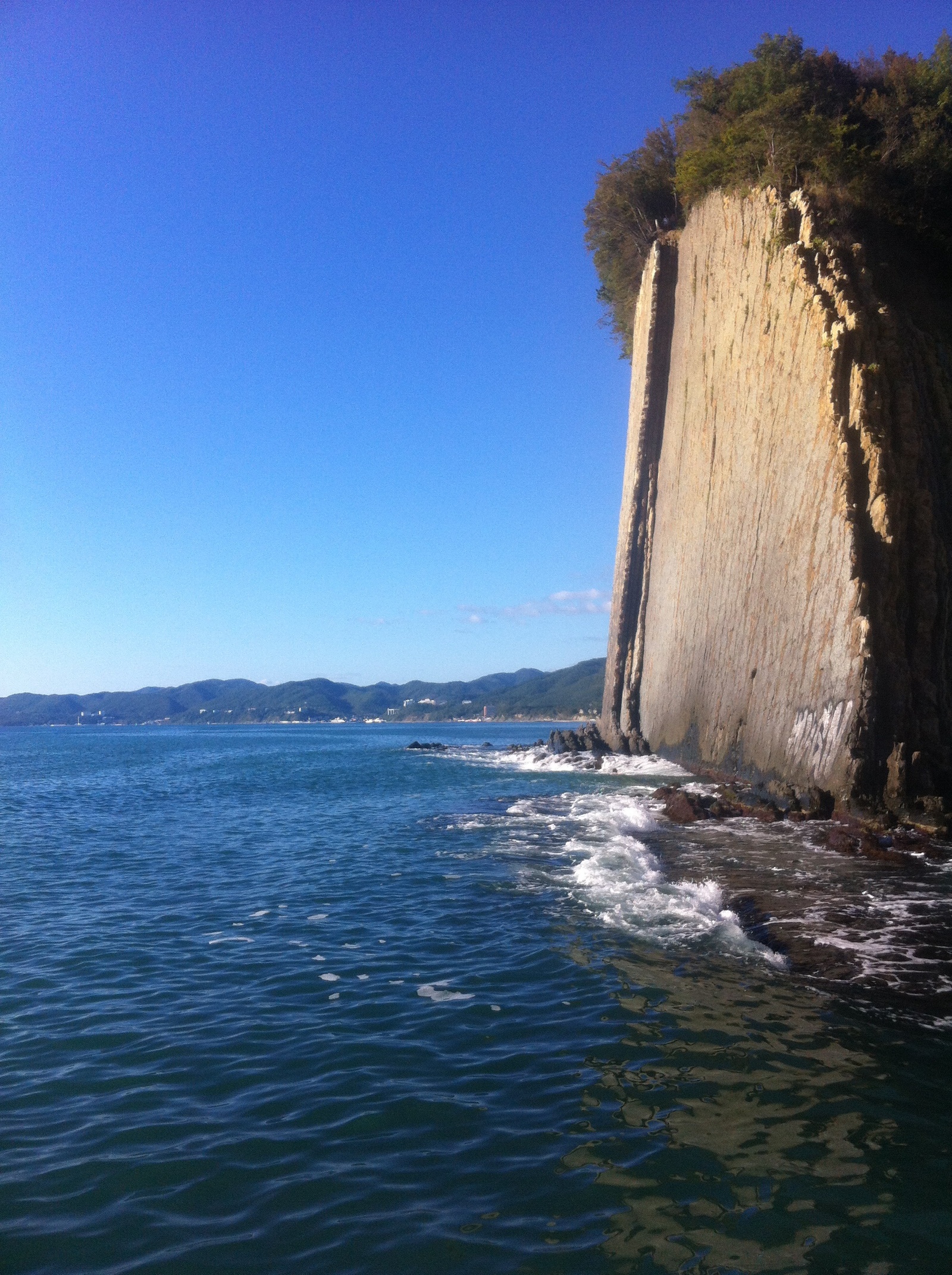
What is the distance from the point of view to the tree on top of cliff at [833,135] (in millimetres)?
23875

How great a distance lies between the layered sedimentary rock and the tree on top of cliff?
1.22 meters

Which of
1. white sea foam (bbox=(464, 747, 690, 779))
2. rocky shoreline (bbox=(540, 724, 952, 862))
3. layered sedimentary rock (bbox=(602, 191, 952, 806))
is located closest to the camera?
rocky shoreline (bbox=(540, 724, 952, 862))

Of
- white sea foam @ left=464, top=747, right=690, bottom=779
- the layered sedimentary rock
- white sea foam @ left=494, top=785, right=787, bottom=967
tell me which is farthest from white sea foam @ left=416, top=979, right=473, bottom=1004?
white sea foam @ left=464, top=747, right=690, bottom=779

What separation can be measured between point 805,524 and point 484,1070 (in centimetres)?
1814

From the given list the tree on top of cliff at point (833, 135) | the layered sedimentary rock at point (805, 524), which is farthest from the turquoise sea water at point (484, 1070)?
the tree on top of cliff at point (833, 135)

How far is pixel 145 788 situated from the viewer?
3378 centimetres

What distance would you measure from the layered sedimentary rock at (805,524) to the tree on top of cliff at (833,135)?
122 centimetres

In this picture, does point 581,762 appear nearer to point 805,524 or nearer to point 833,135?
point 805,524

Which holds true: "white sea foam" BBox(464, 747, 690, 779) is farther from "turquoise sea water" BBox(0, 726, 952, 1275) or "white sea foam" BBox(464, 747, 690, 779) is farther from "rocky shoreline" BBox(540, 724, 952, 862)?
"turquoise sea water" BBox(0, 726, 952, 1275)

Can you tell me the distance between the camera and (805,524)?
69.5 ft

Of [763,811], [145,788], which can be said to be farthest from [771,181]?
[145,788]

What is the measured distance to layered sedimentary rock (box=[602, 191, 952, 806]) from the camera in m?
18.1

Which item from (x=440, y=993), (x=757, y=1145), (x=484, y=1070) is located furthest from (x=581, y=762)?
(x=757, y=1145)

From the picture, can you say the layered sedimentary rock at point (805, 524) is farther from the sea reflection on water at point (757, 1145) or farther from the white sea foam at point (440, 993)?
the white sea foam at point (440, 993)
